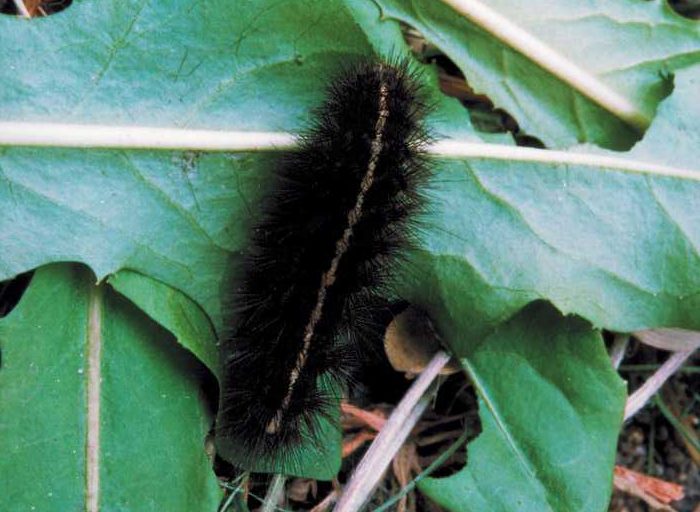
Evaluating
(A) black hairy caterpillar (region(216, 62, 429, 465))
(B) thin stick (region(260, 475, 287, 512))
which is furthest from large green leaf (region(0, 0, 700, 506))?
(B) thin stick (region(260, 475, 287, 512))

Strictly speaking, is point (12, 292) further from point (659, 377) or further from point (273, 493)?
point (659, 377)

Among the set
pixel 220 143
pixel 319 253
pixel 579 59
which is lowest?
pixel 319 253

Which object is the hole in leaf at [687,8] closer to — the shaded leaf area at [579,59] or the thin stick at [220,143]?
the shaded leaf area at [579,59]

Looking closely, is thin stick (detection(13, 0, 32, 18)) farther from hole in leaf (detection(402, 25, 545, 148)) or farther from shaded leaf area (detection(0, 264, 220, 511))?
hole in leaf (detection(402, 25, 545, 148))

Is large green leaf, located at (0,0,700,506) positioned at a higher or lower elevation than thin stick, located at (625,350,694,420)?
higher

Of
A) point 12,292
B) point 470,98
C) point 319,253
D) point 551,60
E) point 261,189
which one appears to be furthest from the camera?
point 470,98

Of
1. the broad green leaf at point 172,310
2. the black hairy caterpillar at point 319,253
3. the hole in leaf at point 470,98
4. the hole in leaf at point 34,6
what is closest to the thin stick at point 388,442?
the black hairy caterpillar at point 319,253

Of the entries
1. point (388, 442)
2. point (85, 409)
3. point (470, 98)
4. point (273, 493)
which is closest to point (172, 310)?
point (85, 409)
